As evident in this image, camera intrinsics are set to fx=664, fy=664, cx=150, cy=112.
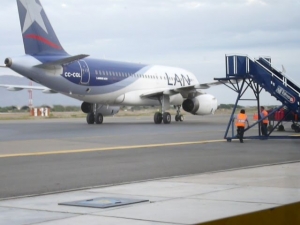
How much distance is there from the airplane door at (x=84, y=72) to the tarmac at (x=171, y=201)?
1007 inches

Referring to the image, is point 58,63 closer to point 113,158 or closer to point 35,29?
point 35,29

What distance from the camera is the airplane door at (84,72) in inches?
1569

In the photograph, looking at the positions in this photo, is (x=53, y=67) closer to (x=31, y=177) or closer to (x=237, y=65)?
(x=237, y=65)

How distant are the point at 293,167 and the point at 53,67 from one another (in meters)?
23.6

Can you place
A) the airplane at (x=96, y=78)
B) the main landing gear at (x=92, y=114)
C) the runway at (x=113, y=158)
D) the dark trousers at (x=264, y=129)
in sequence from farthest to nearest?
the main landing gear at (x=92, y=114)
the airplane at (x=96, y=78)
the dark trousers at (x=264, y=129)
the runway at (x=113, y=158)

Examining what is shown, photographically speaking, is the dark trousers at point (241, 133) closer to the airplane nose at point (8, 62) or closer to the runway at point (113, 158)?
the runway at point (113, 158)

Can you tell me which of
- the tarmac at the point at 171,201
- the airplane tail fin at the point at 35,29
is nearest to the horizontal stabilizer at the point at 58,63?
the airplane tail fin at the point at 35,29

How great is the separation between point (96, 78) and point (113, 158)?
21.7 meters

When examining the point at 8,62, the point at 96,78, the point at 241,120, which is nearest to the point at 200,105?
the point at 96,78

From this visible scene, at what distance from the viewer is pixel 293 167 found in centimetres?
1650

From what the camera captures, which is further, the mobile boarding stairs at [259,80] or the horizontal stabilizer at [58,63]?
the horizontal stabilizer at [58,63]

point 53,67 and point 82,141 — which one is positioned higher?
point 53,67

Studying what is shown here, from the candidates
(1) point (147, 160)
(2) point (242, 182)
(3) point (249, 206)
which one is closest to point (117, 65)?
(1) point (147, 160)

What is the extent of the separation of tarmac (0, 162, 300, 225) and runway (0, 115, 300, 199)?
113cm
